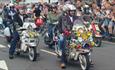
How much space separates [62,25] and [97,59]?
8.68 ft

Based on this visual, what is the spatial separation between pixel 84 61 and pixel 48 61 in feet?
7.82

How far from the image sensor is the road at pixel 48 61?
506 inches

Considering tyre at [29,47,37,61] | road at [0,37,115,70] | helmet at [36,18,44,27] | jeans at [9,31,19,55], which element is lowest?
helmet at [36,18,44,27]

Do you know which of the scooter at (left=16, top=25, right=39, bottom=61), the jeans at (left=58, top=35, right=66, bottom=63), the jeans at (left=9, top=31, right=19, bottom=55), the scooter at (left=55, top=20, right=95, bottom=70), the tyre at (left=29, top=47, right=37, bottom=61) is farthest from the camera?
the jeans at (left=9, top=31, right=19, bottom=55)

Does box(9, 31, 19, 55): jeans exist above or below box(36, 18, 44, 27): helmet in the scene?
above

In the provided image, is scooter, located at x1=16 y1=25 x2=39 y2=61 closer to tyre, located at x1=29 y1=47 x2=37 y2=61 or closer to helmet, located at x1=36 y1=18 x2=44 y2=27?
tyre, located at x1=29 y1=47 x2=37 y2=61

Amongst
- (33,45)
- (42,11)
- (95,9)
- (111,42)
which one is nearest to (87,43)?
(33,45)

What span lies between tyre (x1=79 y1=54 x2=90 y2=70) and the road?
17.7 inches

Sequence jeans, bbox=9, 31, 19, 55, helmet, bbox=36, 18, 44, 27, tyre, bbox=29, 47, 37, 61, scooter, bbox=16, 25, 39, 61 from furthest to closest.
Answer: helmet, bbox=36, 18, 44, 27 → jeans, bbox=9, 31, 19, 55 → scooter, bbox=16, 25, 39, 61 → tyre, bbox=29, 47, 37, 61

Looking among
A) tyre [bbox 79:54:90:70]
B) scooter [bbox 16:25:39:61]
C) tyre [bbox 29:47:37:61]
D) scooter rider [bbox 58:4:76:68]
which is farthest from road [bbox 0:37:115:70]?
scooter rider [bbox 58:4:76:68]

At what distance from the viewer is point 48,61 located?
1409 centimetres

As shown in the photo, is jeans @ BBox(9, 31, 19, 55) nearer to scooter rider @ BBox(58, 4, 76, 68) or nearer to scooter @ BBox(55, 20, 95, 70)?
scooter rider @ BBox(58, 4, 76, 68)

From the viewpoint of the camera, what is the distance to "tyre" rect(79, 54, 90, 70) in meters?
11.8

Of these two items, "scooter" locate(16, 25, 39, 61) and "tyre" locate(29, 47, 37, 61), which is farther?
"scooter" locate(16, 25, 39, 61)
